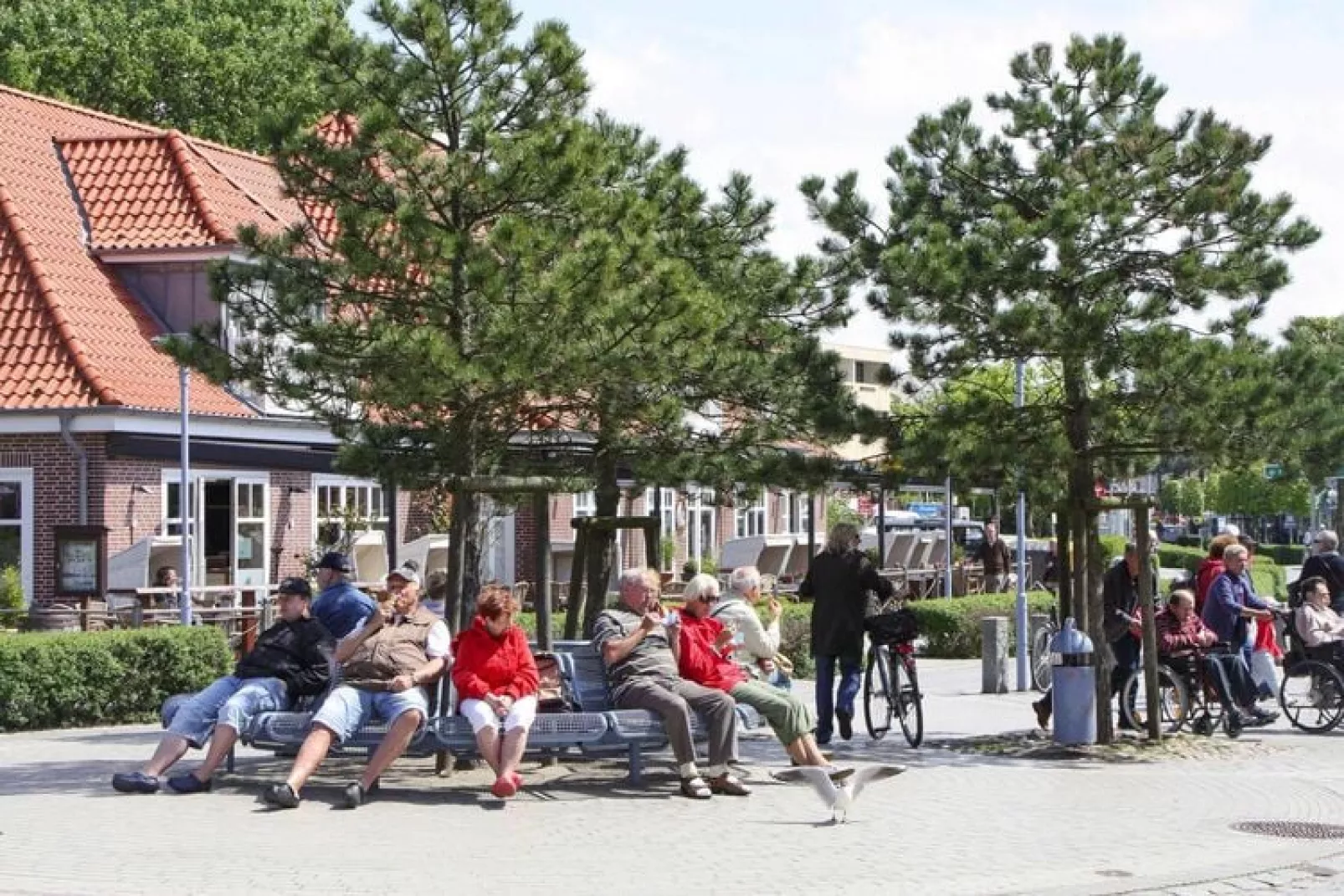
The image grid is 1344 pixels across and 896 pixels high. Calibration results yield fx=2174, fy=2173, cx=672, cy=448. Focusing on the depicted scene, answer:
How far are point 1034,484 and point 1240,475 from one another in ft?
7.49

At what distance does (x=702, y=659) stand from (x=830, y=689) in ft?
10.9

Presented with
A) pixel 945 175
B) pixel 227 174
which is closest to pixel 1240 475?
pixel 945 175

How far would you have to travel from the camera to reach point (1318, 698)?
18.9m

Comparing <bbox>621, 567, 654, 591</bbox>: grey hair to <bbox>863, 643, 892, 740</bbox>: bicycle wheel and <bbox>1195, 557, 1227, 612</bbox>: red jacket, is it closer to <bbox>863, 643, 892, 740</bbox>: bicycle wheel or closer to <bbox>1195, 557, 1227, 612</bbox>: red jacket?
<bbox>863, 643, 892, 740</bbox>: bicycle wheel

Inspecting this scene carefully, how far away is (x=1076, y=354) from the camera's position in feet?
52.3

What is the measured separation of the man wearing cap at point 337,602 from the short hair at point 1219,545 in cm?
906

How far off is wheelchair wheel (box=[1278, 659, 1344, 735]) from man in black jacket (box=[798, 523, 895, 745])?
4.25 m

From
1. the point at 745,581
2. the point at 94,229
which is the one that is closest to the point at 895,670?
the point at 745,581

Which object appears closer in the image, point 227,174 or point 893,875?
point 893,875

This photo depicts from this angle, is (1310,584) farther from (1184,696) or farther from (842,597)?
(842,597)

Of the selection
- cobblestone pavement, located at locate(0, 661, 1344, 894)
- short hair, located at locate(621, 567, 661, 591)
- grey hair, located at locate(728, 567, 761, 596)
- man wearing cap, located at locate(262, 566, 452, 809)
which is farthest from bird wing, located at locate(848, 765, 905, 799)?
grey hair, located at locate(728, 567, 761, 596)

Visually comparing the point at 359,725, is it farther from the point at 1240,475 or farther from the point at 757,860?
the point at 1240,475

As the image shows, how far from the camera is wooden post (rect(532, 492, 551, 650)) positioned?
15602 millimetres

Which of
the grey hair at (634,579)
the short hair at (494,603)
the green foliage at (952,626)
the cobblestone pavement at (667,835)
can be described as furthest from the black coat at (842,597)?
the green foliage at (952,626)
